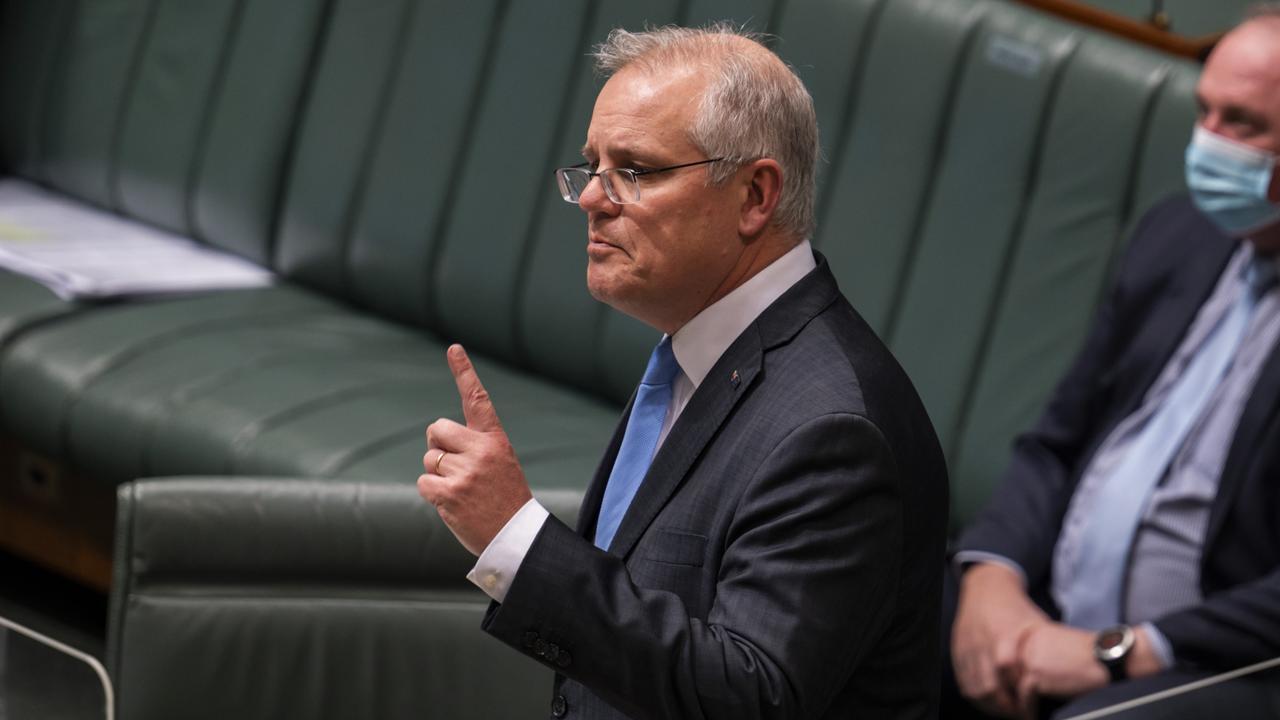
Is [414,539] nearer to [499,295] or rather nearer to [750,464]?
[750,464]

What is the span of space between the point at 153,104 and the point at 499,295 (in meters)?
0.99

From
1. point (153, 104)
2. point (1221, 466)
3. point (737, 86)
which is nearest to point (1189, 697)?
point (1221, 466)

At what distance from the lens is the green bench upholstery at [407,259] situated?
2.04 meters

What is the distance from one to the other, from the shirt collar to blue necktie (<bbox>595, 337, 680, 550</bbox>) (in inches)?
2.3

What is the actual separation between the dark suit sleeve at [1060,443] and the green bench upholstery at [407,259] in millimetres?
183

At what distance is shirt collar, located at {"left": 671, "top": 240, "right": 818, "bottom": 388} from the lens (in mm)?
1558

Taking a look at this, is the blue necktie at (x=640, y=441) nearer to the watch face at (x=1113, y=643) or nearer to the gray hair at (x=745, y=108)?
the gray hair at (x=745, y=108)

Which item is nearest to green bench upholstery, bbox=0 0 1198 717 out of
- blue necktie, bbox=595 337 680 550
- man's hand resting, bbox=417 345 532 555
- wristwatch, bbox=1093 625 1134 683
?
blue necktie, bbox=595 337 680 550

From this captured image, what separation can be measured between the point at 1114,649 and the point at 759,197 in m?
0.94

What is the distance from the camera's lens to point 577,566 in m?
1.38

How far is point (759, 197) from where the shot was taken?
154cm

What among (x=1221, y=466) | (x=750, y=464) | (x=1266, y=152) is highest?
(x=1266, y=152)

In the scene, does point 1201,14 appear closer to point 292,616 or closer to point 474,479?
point 292,616

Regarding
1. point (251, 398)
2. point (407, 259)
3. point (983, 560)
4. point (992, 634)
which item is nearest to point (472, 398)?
point (992, 634)
